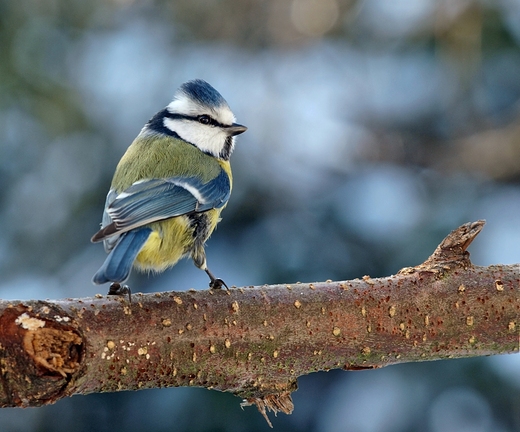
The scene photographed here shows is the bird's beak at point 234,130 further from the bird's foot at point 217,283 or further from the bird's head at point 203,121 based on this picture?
the bird's foot at point 217,283

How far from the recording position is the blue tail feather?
3.76ft

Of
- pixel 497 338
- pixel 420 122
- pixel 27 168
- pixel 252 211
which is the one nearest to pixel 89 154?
pixel 27 168

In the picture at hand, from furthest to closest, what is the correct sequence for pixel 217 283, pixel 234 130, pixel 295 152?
pixel 295 152
pixel 234 130
pixel 217 283

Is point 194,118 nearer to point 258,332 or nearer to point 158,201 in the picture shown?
point 158,201

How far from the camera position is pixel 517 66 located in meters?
3.27

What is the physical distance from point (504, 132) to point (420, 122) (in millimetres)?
427

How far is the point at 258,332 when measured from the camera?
3.88ft

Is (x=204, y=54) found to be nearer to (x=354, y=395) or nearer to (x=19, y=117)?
(x=19, y=117)

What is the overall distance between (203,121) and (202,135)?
4cm

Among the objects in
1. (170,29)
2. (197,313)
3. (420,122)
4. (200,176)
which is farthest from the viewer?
(420,122)

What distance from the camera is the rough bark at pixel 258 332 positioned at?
996 millimetres

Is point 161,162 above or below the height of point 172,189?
above

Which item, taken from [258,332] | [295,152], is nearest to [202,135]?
[258,332]

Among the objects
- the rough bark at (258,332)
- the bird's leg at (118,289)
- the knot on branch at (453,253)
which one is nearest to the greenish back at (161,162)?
the bird's leg at (118,289)
